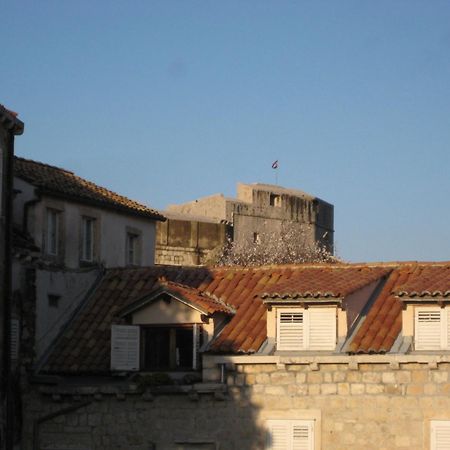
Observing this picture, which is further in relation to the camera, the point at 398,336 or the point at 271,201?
the point at 271,201

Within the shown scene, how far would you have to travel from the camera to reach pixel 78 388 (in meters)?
30.7

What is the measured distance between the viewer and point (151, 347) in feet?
105

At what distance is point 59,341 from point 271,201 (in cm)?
4740

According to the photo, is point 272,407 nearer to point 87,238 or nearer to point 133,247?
point 87,238

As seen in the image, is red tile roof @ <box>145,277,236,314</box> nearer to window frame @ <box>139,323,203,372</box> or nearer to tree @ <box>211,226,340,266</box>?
window frame @ <box>139,323,203,372</box>

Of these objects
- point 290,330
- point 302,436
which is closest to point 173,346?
point 290,330

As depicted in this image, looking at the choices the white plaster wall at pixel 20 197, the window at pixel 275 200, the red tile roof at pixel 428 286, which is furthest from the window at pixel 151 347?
the window at pixel 275 200

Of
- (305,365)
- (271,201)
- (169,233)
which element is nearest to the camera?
(305,365)

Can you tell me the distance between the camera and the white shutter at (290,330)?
29906 millimetres

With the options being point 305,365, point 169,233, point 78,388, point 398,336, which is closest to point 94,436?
point 78,388

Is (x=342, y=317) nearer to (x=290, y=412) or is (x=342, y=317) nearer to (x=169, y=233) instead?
(x=290, y=412)

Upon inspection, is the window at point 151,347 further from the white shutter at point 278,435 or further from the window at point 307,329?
the white shutter at point 278,435

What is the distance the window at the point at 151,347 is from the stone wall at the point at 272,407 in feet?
4.46

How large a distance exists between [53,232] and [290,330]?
8208mm
